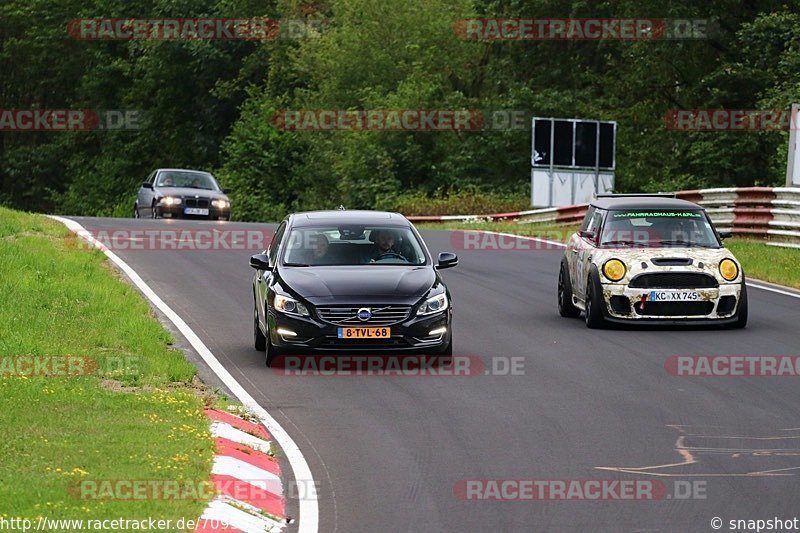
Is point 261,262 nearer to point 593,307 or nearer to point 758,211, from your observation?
point 593,307

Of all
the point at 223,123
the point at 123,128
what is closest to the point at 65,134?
the point at 123,128

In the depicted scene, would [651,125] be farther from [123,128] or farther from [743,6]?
[123,128]

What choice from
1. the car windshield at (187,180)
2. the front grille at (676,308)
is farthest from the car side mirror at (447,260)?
the car windshield at (187,180)

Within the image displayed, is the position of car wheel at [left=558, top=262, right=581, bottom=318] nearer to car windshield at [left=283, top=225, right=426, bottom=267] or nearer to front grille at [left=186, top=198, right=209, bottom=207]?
car windshield at [left=283, top=225, right=426, bottom=267]

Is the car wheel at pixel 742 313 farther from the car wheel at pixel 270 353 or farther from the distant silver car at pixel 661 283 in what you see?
the car wheel at pixel 270 353

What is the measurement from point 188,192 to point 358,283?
984 inches

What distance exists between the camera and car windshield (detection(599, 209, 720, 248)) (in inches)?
740

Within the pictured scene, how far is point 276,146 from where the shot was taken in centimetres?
6619

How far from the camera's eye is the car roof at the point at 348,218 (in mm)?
16500

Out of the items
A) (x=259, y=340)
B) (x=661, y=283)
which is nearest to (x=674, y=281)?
(x=661, y=283)

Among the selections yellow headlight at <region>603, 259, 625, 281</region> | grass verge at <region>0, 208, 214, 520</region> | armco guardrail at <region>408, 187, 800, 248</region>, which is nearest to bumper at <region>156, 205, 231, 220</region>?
armco guardrail at <region>408, 187, 800, 248</region>

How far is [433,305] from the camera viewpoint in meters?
15.2

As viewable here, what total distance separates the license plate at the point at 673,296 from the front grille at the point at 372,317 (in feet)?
13.2

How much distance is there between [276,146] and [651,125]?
1882 cm
